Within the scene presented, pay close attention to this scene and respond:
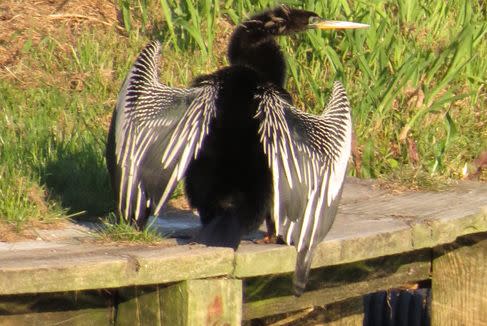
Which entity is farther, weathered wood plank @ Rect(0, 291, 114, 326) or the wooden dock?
weathered wood plank @ Rect(0, 291, 114, 326)

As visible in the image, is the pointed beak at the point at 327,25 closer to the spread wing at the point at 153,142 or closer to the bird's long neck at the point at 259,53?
the bird's long neck at the point at 259,53

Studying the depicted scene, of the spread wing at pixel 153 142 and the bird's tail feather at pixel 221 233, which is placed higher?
the spread wing at pixel 153 142

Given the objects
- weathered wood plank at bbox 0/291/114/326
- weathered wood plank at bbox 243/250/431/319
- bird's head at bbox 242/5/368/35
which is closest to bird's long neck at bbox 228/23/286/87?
bird's head at bbox 242/5/368/35

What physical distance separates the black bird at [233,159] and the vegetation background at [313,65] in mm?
1415

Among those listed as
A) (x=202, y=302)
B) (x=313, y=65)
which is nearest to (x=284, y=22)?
(x=202, y=302)

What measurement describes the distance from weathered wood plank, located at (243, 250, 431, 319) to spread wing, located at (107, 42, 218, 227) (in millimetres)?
603

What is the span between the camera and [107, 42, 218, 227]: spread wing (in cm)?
407

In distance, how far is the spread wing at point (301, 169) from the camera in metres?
4.00

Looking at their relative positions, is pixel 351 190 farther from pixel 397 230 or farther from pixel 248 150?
pixel 248 150

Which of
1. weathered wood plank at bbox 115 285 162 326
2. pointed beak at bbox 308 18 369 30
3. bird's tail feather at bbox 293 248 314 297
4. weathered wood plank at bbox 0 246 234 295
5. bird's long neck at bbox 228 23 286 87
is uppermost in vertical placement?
pointed beak at bbox 308 18 369 30

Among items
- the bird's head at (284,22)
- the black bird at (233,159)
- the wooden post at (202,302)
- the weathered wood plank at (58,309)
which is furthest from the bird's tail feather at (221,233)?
the bird's head at (284,22)

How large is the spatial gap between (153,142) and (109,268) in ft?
2.39

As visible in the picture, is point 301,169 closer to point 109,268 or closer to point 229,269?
point 229,269

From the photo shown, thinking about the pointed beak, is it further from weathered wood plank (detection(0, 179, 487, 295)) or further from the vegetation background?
the vegetation background
